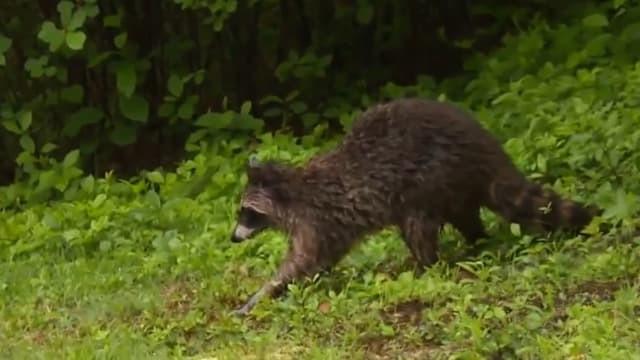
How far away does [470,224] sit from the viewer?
714cm

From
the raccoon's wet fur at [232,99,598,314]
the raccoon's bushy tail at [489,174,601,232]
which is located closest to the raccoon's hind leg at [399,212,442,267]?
the raccoon's wet fur at [232,99,598,314]

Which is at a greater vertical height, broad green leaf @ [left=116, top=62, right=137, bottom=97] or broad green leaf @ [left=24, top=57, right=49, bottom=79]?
broad green leaf @ [left=24, top=57, right=49, bottom=79]

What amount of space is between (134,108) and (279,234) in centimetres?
348

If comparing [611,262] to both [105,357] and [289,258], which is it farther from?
[105,357]

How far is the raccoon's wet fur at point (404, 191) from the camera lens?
6.95 metres

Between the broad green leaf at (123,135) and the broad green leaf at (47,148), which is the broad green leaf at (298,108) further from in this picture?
the broad green leaf at (47,148)

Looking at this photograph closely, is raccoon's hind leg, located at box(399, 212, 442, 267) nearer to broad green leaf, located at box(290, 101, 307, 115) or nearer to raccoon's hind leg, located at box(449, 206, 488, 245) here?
raccoon's hind leg, located at box(449, 206, 488, 245)

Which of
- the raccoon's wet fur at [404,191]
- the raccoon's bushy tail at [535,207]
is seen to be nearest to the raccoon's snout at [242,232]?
the raccoon's wet fur at [404,191]

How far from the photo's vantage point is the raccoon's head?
281 inches

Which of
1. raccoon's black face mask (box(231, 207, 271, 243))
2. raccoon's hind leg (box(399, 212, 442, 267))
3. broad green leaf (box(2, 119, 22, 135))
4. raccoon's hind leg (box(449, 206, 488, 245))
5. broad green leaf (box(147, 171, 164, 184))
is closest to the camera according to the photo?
raccoon's hind leg (box(399, 212, 442, 267))

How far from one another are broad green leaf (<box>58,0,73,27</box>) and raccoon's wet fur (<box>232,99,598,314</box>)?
3055 mm

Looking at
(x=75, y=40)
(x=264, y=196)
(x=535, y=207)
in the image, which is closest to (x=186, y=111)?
(x=75, y=40)

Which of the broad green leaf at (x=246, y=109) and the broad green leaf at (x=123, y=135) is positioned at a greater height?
the broad green leaf at (x=246, y=109)

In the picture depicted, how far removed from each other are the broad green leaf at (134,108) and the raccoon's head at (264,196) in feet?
12.3
